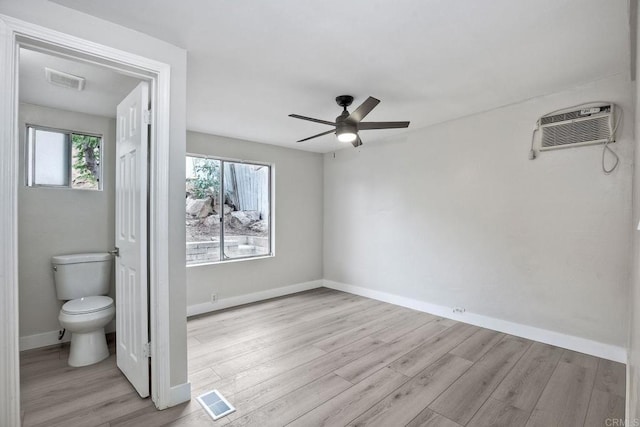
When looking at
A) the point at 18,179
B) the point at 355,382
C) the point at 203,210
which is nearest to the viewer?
the point at 18,179

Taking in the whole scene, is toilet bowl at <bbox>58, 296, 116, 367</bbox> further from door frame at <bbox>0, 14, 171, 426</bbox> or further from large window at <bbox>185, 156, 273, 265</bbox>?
large window at <bbox>185, 156, 273, 265</bbox>

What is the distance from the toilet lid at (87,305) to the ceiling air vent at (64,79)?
5.98ft

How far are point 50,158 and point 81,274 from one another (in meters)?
1.20

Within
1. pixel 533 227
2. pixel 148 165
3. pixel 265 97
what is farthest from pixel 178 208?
pixel 533 227

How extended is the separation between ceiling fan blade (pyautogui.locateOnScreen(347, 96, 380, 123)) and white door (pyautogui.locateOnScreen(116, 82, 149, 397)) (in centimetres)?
157

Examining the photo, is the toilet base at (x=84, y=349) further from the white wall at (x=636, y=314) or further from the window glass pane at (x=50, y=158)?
the white wall at (x=636, y=314)

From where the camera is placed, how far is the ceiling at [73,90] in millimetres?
2093

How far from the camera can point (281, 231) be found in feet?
15.7

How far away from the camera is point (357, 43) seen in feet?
6.54

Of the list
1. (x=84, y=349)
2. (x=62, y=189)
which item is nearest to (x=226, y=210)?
(x=62, y=189)

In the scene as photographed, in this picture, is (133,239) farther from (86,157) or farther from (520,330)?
(520,330)

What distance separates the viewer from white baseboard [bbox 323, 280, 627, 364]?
258 cm

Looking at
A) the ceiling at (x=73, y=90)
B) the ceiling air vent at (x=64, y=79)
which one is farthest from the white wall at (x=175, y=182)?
the ceiling air vent at (x=64, y=79)

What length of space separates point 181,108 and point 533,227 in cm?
336
